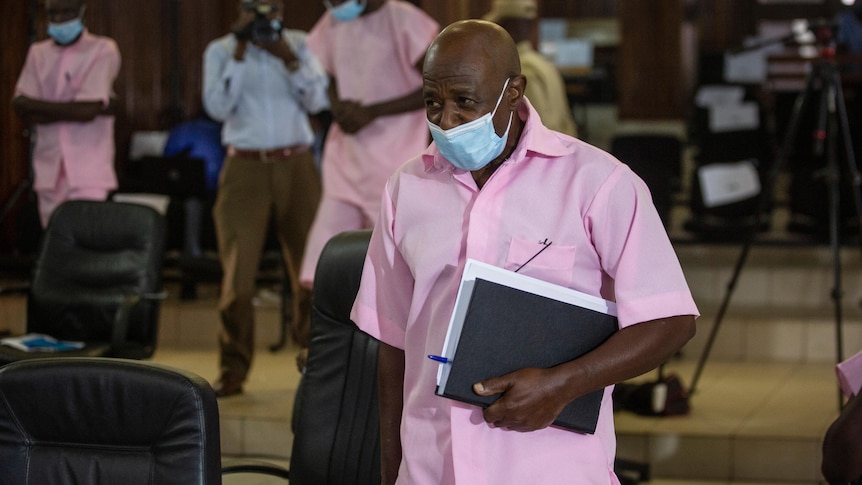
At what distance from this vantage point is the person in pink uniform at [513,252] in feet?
5.49

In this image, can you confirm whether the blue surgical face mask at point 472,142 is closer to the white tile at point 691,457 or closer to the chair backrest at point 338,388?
the chair backrest at point 338,388

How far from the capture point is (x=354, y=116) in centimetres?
414

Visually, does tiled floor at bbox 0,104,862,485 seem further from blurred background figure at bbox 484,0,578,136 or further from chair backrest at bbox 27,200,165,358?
blurred background figure at bbox 484,0,578,136

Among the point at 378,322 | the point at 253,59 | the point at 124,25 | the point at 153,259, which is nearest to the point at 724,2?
the point at 124,25

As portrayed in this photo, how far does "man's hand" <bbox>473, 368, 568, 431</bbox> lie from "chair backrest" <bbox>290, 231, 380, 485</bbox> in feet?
3.03

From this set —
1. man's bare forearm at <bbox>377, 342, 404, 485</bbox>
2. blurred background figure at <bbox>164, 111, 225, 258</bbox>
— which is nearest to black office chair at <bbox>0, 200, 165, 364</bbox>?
blurred background figure at <bbox>164, 111, 225, 258</bbox>

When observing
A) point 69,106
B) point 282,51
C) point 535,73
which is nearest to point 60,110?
point 69,106

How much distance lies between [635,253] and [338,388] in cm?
108

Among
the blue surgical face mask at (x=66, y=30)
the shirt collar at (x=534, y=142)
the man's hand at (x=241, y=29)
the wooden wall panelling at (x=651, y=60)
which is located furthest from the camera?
the wooden wall panelling at (x=651, y=60)

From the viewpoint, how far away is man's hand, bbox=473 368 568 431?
5.41ft

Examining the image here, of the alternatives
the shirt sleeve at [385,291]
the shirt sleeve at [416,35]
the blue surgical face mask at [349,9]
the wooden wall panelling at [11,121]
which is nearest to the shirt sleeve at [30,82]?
the wooden wall panelling at [11,121]

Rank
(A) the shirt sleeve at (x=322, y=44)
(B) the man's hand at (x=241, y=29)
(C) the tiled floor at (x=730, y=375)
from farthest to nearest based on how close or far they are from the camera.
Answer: (B) the man's hand at (x=241, y=29), (A) the shirt sleeve at (x=322, y=44), (C) the tiled floor at (x=730, y=375)

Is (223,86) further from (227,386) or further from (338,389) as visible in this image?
(338,389)

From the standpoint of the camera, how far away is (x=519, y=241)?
174 cm
